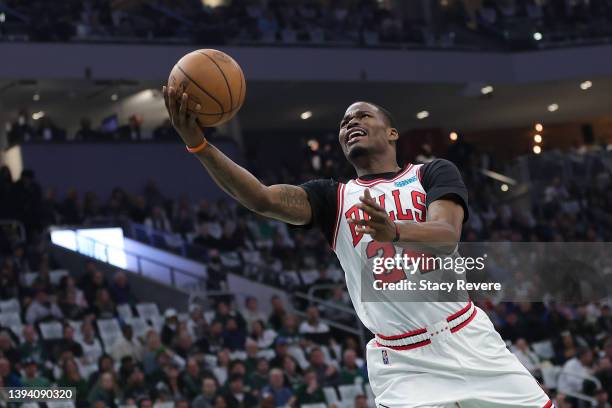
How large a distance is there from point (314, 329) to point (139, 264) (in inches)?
148

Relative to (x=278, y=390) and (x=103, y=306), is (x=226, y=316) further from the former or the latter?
(x=278, y=390)

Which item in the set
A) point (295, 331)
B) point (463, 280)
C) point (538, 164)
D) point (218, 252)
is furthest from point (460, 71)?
Result: point (463, 280)

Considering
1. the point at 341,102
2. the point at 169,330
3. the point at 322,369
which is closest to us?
the point at 322,369

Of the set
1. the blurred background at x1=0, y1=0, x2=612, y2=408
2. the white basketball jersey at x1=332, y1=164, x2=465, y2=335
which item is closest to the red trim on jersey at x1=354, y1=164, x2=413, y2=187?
the white basketball jersey at x1=332, y1=164, x2=465, y2=335

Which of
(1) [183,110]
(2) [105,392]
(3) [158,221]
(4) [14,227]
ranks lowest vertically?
(2) [105,392]

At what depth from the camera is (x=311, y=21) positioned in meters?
24.9

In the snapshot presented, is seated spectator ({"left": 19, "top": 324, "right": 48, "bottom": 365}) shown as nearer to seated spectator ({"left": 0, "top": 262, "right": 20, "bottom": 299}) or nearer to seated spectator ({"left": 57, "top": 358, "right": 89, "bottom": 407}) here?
seated spectator ({"left": 57, "top": 358, "right": 89, "bottom": 407})

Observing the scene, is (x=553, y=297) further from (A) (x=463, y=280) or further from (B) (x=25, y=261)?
(A) (x=463, y=280)

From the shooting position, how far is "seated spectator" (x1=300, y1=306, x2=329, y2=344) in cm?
1612

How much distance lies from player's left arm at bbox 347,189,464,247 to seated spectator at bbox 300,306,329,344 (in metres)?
10.9

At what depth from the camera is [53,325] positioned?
14.2m

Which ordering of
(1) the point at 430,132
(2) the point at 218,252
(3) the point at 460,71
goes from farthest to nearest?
(1) the point at 430,132
(3) the point at 460,71
(2) the point at 218,252

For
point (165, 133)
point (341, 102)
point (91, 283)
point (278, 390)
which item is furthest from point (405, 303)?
point (341, 102)

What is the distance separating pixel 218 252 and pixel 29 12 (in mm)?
6341
